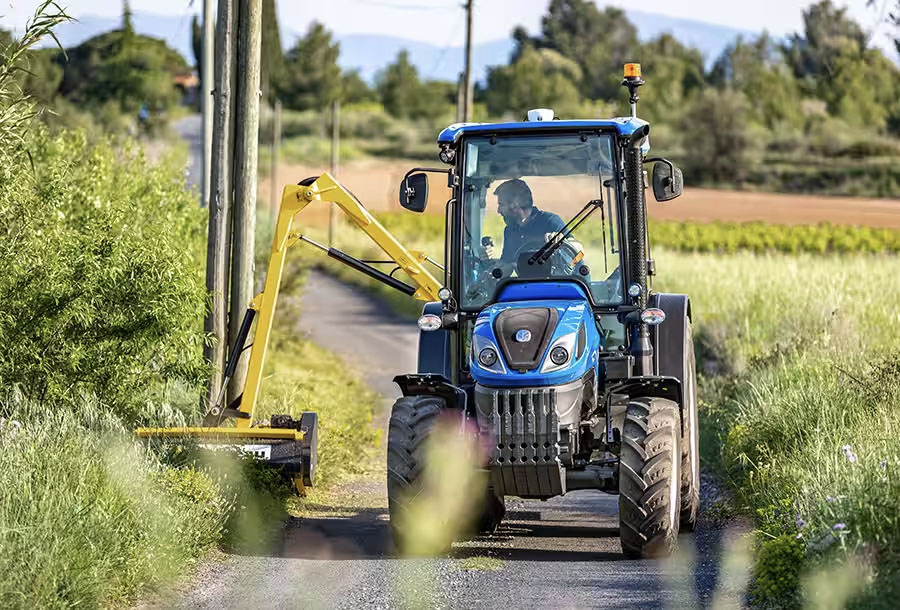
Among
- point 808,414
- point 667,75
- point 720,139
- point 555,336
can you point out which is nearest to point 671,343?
point 808,414

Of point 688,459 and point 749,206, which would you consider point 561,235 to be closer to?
point 688,459

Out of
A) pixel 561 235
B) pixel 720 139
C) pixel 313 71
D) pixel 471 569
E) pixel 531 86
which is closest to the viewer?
pixel 471 569

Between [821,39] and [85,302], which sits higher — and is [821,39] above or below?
above

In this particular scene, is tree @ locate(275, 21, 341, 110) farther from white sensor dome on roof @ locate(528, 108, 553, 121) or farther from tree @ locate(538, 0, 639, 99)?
white sensor dome on roof @ locate(528, 108, 553, 121)

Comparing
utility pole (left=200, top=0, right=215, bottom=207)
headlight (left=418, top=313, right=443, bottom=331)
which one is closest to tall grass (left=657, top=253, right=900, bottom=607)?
headlight (left=418, top=313, right=443, bottom=331)

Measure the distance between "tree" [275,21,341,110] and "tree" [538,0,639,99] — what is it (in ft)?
57.8

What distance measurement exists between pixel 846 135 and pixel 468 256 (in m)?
66.9

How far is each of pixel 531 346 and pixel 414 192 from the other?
64.1 inches

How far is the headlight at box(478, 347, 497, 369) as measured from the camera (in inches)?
411

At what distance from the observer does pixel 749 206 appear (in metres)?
64.2

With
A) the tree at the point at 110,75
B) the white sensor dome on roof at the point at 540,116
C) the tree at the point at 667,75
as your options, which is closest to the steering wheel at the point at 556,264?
the white sensor dome on roof at the point at 540,116

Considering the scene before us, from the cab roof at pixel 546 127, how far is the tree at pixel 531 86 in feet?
244

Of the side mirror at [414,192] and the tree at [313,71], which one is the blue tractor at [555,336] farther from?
the tree at [313,71]

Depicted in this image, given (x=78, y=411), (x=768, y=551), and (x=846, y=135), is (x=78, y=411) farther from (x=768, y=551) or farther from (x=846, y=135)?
(x=846, y=135)
